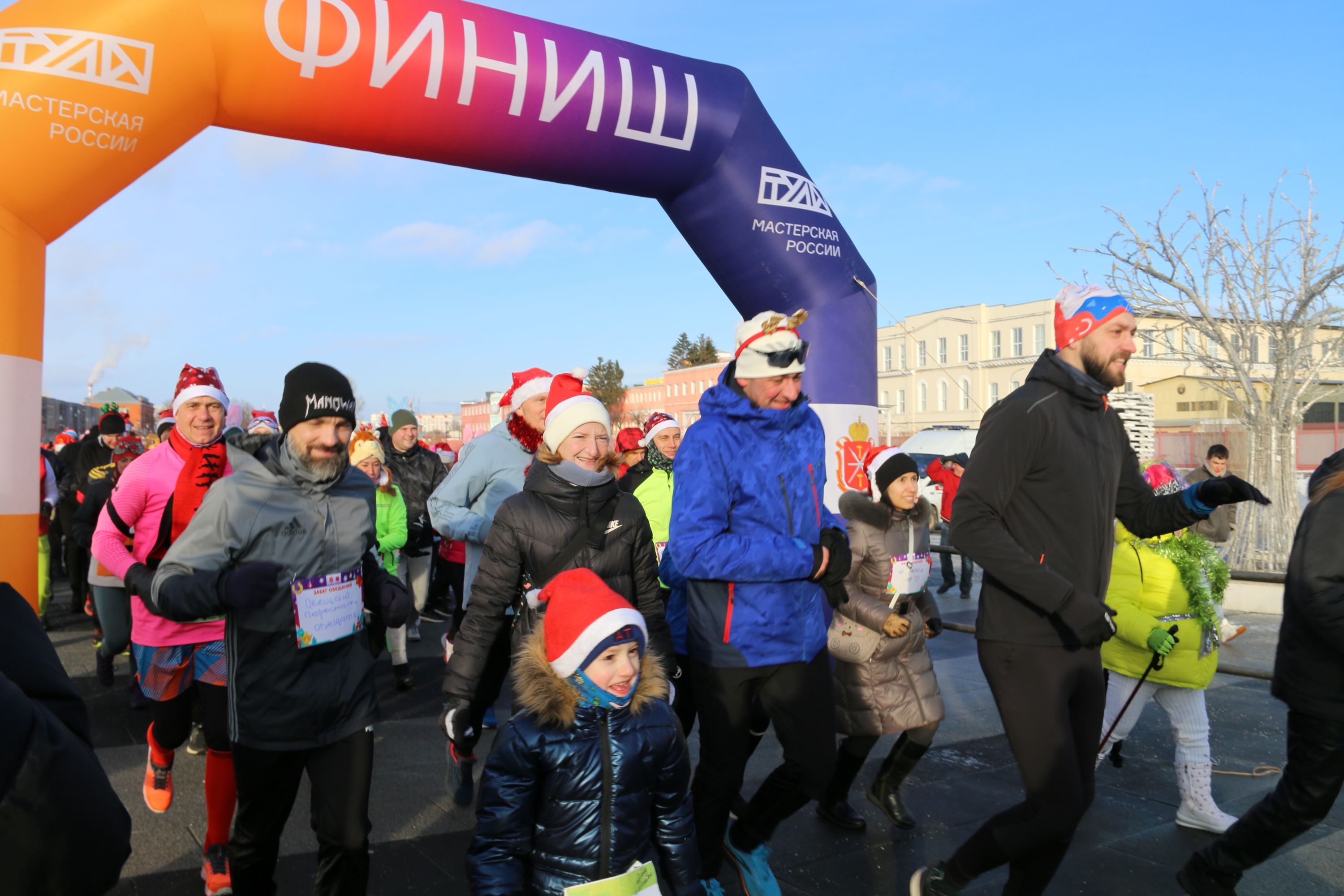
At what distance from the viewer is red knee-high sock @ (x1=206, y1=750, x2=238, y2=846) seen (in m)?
3.72

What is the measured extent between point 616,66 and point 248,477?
442 centimetres

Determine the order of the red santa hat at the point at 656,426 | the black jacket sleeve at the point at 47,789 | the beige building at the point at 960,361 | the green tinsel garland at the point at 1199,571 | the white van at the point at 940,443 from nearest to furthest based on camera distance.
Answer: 1. the black jacket sleeve at the point at 47,789
2. the green tinsel garland at the point at 1199,571
3. the red santa hat at the point at 656,426
4. the white van at the point at 940,443
5. the beige building at the point at 960,361

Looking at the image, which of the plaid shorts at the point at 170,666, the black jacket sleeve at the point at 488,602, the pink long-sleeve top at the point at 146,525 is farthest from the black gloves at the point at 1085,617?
the pink long-sleeve top at the point at 146,525

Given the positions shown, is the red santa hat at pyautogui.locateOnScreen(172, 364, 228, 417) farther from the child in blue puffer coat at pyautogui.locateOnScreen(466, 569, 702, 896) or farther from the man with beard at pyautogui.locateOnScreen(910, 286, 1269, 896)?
the man with beard at pyautogui.locateOnScreen(910, 286, 1269, 896)

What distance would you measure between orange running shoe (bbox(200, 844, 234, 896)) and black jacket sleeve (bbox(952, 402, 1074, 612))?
2.94 meters

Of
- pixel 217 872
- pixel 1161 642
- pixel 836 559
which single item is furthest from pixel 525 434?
pixel 1161 642

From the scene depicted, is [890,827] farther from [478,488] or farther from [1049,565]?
[478,488]

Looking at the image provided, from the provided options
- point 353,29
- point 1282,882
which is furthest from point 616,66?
point 1282,882

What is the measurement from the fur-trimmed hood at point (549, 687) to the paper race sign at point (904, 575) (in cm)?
198

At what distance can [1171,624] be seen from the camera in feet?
15.1

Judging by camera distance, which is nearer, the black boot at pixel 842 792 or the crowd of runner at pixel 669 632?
the crowd of runner at pixel 669 632

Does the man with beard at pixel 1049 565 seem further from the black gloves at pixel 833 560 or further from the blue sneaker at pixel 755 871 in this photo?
the blue sneaker at pixel 755 871

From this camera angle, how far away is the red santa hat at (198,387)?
4.51m

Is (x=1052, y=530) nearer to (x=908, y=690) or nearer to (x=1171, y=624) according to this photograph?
(x=908, y=690)
